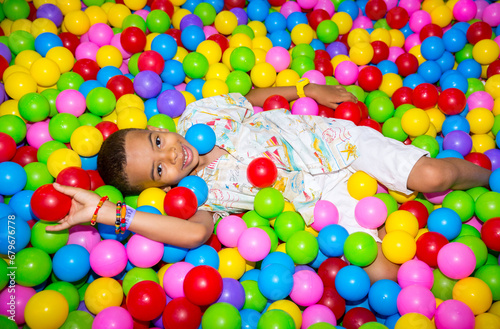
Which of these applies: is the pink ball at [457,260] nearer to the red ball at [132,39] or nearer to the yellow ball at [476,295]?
the yellow ball at [476,295]

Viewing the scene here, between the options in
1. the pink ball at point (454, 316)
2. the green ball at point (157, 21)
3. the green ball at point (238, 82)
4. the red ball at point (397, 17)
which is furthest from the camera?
the red ball at point (397, 17)

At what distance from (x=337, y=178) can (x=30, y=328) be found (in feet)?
4.86

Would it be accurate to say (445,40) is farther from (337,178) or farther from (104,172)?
(104,172)

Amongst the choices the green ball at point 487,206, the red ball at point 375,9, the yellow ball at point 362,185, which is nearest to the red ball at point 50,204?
the yellow ball at point 362,185

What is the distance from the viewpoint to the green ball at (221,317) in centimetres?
146

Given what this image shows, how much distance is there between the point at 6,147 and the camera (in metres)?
1.96

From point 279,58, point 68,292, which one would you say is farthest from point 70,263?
point 279,58

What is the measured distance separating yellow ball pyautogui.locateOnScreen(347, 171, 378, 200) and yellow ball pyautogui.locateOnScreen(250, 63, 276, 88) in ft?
2.77

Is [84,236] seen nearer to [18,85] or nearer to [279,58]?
[18,85]

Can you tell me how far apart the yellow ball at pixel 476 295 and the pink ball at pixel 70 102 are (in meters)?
2.01

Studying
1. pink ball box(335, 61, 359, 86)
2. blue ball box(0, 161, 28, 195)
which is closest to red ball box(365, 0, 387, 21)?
pink ball box(335, 61, 359, 86)

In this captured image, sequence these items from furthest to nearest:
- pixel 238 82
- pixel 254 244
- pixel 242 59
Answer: pixel 242 59
pixel 238 82
pixel 254 244

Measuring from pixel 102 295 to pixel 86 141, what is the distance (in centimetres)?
77

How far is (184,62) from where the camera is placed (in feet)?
8.18
